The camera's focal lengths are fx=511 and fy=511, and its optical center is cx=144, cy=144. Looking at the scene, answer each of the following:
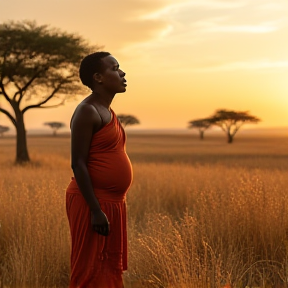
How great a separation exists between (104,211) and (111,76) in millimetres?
837

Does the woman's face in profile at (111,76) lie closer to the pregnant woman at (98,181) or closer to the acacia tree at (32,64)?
the pregnant woman at (98,181)

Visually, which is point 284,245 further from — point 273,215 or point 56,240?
point 56,240

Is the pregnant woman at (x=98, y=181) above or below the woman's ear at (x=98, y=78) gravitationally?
below

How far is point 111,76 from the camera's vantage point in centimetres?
318

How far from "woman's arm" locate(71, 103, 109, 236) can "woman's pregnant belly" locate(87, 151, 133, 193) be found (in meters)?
0.07

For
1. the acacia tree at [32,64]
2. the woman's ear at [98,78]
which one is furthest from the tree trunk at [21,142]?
the woman's ear at [98,78]

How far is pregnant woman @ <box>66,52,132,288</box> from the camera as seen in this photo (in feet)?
10.0

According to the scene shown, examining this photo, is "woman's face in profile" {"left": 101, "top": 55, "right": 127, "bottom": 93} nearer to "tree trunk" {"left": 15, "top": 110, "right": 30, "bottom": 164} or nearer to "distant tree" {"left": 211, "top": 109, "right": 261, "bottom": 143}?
"tree trunk" {"left": 15, "top": 110, "right": 30, "bottom": 164}

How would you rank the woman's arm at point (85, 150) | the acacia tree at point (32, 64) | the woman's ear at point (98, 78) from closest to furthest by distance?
the woman's arm at point (85, 150) → the woman's ear at point (98, 78) → the acacia tree at point (32, 64)

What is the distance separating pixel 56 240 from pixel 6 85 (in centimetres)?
1911

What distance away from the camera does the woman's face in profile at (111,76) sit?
3176 millimetres

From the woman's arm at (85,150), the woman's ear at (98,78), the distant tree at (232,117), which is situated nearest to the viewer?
the woman's arm at (85,150)

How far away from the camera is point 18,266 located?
5059mm

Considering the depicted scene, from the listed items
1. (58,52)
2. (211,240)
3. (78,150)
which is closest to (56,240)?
(211,240)
